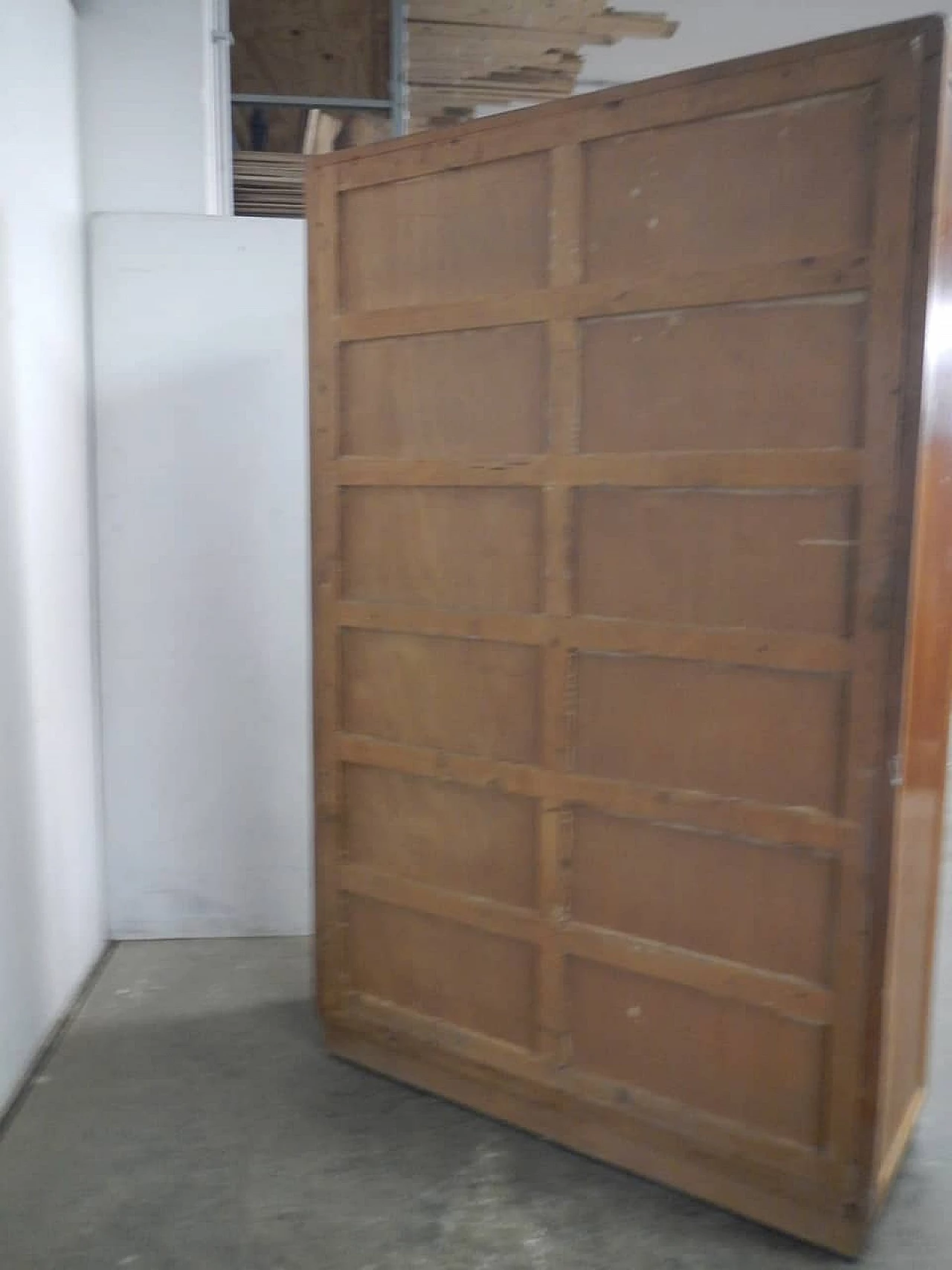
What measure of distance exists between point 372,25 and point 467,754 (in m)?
2.98

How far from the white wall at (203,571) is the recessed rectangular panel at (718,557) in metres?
1.31

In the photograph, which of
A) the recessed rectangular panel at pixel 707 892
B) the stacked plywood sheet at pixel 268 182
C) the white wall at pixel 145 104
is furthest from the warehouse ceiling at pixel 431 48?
the recessed rectangular panel at pixel 707 892

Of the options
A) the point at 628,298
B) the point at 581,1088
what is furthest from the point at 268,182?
the point at 581,1088

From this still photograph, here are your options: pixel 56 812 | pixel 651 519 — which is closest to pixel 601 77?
pixel 651 519

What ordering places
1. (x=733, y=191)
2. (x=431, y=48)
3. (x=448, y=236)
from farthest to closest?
1. (x=431, y=48)
2. (x=448, y=236)
3. (x=733, y=191)

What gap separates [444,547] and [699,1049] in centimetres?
112

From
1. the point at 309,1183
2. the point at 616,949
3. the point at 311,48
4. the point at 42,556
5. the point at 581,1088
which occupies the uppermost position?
the point at 311,48

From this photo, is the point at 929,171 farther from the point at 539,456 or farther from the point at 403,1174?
the point at 403,1174

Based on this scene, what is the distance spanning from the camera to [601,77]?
4797mm

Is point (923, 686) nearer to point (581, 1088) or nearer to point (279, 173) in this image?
point (581, 1088)

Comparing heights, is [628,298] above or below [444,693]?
above

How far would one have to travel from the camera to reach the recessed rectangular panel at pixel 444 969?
2.23 m

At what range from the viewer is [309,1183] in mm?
2076

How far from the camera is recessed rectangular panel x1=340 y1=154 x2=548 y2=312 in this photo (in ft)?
6.69
